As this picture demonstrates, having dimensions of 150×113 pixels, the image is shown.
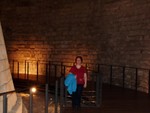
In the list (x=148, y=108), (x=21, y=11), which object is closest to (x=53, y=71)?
(x=21, y=11)

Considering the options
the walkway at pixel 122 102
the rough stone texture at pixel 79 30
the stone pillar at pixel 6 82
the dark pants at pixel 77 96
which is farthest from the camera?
the rough stone texture at pixel 79 30

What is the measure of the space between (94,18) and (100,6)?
1.81ft

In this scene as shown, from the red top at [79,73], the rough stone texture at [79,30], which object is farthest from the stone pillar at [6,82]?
the rough stone texture at [79,30]

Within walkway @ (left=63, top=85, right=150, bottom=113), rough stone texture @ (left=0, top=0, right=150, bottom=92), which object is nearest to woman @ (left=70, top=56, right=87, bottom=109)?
walkway @ (left=63, top=85, right=150, bottom=113)

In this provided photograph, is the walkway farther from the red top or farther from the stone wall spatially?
the stone wall

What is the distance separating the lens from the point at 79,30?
1475cm

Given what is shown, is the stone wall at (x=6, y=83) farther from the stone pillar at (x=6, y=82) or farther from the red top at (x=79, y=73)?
the red top at (x=79, y=73)

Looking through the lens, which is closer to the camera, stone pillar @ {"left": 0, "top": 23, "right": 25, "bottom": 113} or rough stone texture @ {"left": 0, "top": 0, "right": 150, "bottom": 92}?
stone pillar @ {"left": 0, "top": 23, "right": 25, "bottom": 113}

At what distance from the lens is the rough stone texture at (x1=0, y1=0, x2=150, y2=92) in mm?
11859

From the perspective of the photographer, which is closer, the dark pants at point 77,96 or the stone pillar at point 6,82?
the stone pillar at point 6,82

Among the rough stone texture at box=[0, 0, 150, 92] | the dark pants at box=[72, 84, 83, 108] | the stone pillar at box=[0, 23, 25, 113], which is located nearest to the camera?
the stone pillar at box=[0, 23, 25, 113]

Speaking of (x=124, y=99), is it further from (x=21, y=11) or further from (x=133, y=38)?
(x=21, y=11)

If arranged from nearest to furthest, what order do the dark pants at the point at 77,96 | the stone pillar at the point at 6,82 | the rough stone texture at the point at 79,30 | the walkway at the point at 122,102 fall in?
1. the stone pillar at the point at 6,82
2. the walkway at the point at 122,102
3. the dark pants at the point at 77,96
4. the rough stone texture at the point at 79,30

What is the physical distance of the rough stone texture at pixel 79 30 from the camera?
1186 centimetres
